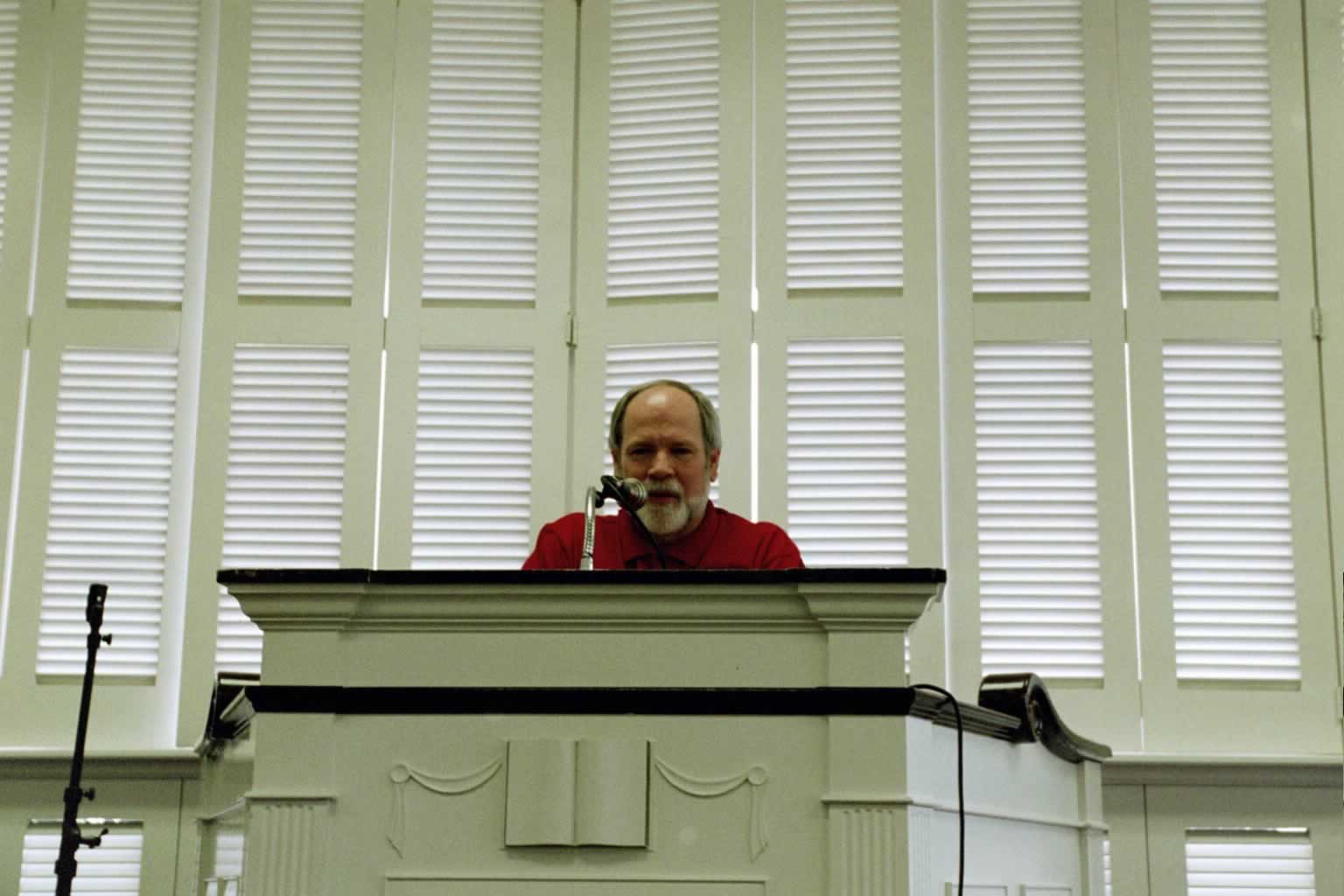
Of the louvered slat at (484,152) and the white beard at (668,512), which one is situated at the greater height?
the louvered slat at (484,152)

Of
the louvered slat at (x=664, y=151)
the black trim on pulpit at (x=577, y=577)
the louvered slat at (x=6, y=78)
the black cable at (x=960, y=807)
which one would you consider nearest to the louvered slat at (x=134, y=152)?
the louvered slat at (x=6, y=78)

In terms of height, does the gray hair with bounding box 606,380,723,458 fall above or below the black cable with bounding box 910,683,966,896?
above

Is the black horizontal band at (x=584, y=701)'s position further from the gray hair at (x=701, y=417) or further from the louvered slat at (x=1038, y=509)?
the louvered slat at (x=1038, y=509)

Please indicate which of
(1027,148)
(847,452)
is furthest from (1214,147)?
(847,452)

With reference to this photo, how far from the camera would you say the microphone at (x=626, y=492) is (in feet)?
9.52

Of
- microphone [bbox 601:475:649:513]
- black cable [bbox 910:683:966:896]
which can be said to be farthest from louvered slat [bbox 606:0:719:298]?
black cable [bbox 910:683:966:896]

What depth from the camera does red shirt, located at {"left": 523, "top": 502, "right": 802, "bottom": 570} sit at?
12.0ft

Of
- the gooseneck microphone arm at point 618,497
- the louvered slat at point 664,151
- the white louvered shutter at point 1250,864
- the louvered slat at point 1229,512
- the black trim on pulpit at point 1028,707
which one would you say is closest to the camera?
the gooseneck microphone arm at point 618,497

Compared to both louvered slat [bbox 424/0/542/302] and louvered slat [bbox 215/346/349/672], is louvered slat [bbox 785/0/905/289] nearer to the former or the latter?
louvered slat [bbox 424/0/542/302]

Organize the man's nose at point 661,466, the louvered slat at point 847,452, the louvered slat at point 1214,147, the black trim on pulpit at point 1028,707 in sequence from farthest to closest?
1. the louvered slat at point 1214,147
2. the louvered slat at point 847,452
3. the man's nose at point 661,466
4. the black trim on pulpit at point 1028,707

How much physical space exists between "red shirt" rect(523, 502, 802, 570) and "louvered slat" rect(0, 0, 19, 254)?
85.0 inches

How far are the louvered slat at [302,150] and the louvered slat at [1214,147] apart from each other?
231cm

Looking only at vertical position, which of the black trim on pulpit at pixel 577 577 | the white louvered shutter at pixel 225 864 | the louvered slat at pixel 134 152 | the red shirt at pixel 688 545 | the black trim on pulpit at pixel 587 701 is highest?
the louvered slat at pixel 134 152

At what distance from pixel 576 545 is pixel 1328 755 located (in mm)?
2046
